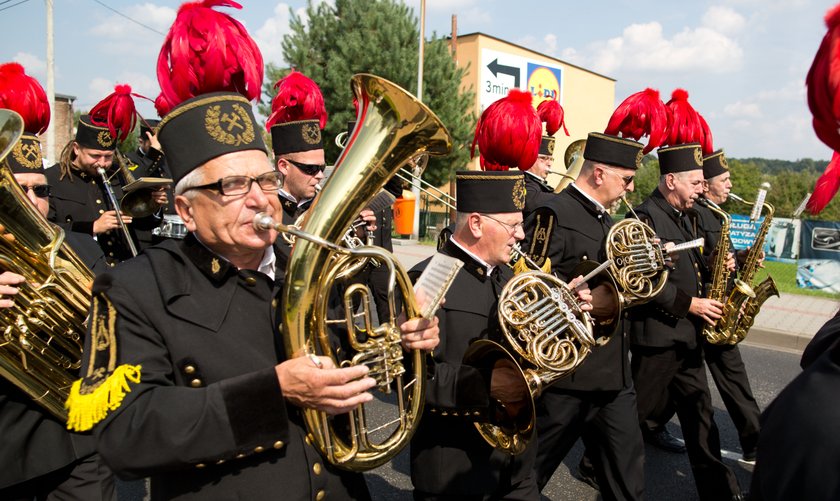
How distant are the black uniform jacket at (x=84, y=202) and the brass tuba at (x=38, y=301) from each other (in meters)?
3.35

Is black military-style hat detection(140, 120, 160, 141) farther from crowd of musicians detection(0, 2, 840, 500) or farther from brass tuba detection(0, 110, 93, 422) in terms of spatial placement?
brass tuba detection(0, 110, 93, 422)

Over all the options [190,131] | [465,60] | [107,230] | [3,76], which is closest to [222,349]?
[190,131]

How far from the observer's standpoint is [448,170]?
2420 centimetres

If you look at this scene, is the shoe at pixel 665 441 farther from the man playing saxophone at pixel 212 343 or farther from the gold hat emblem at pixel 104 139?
the gold hat emblem at pixel 104 139

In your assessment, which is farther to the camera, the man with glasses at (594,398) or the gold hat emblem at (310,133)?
the gold hat emblem at (310,133)

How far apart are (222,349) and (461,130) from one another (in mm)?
22464

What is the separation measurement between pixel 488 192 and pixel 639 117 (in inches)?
96.5

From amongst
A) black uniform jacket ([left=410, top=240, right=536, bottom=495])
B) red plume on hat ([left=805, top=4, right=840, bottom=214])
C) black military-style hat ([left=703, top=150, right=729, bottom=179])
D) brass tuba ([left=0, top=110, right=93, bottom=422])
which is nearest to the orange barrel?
black military-style hat ([left=703, top=150, right=729, bottom=179])

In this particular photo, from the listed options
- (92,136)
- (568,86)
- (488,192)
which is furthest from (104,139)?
(568,86)

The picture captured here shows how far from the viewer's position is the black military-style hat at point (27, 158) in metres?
2.95

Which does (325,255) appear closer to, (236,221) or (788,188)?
(236,221)

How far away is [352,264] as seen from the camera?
2.10 m

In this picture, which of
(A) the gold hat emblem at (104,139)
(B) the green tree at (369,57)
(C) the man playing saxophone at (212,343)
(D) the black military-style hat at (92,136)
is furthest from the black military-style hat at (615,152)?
(B) the green tree at (369,57)

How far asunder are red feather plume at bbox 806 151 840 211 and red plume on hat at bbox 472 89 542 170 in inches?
82.8
